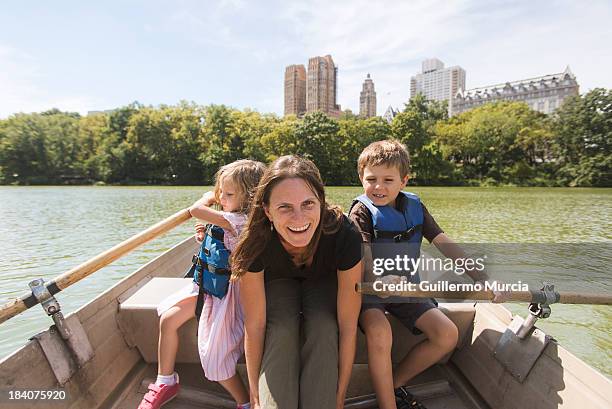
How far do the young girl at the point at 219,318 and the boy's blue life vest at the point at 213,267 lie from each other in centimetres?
3

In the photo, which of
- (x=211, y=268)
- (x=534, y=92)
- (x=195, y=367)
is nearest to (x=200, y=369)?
(x=195, y=367)

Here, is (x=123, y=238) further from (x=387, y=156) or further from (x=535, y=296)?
(x=535, y=296)

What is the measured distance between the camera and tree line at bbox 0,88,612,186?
36438 millimetres

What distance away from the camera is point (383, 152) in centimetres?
225

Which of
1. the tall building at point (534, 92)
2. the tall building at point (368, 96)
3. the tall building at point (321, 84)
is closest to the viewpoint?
the tall building at point (534, 92)

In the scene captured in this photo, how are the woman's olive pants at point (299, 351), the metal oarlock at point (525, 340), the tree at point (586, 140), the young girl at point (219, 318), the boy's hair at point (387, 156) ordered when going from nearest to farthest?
the woman's olive pants at point (299, 351) → the metal oarlock at point (525, 340) → the young girl at point (219, 318) → the boy's hair at point (387, 156) → the tree at point (586, 140)

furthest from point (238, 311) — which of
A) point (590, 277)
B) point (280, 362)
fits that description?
point (590, 277)

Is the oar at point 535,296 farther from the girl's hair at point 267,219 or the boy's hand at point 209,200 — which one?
the boy's hand at point 209,200

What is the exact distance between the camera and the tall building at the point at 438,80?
13162 centimetres

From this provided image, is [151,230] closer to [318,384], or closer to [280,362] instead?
[280,362]

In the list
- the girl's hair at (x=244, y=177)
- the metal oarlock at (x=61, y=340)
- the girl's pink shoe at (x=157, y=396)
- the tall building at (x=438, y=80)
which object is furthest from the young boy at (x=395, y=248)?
the tall building at (x=438, y=80)

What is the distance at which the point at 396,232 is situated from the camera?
7.14 feet

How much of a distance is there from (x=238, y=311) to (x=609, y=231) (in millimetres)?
12143

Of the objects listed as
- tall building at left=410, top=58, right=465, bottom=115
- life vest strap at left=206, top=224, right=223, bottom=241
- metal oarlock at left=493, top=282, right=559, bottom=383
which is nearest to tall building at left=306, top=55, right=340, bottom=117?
tall building at left=410, top=58, right=465, bottom=115
